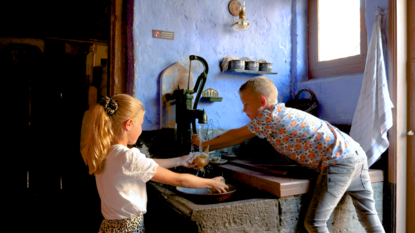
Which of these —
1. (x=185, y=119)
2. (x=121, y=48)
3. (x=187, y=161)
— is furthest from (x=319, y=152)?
(x=121, y=48)

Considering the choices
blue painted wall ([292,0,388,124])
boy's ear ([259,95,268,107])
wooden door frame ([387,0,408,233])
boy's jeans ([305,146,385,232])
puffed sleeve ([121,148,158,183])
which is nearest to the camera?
puffed sleeve ([121,148,158,183])

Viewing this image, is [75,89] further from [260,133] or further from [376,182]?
[376,182]

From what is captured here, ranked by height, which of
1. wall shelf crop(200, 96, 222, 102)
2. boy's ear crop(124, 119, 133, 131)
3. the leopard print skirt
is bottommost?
the leopard print skirt

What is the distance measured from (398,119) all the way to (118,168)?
184cm

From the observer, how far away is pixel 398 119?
5.92 feet

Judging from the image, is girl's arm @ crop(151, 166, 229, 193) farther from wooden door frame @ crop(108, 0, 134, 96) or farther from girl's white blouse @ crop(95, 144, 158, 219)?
wooden door frame @ crop(108, 0, 134, 96)

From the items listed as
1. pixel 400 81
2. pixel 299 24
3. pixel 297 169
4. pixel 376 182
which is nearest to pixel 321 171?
pixel 297 169

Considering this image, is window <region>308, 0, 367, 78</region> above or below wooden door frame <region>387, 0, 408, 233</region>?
above

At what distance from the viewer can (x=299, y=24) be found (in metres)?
2.79

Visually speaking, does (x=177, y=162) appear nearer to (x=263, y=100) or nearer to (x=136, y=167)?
(x=136, y=167)

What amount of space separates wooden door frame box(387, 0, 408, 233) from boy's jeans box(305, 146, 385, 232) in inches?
13.1

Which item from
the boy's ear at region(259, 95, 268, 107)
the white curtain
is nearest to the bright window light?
the white curtain

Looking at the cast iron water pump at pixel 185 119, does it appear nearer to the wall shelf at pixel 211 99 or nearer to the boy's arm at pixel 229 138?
the boy's arm at pixel 229 138

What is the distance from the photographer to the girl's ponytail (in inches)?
47.8
